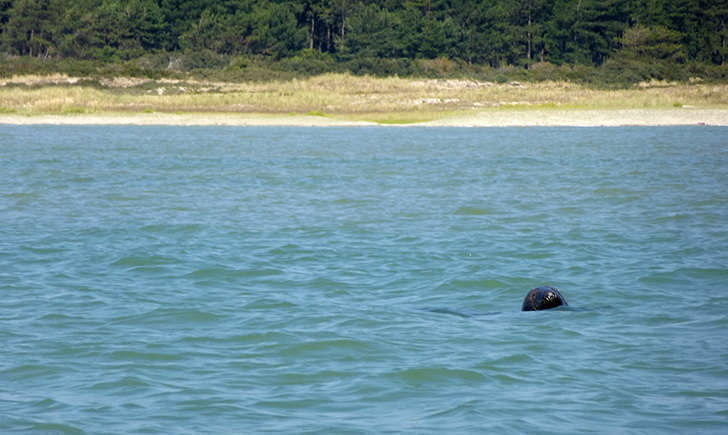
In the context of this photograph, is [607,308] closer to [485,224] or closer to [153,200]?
[485,224]

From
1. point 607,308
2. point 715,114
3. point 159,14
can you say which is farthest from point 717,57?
point 607,308

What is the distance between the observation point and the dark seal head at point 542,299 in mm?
9227

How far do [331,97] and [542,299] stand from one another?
4453 cm

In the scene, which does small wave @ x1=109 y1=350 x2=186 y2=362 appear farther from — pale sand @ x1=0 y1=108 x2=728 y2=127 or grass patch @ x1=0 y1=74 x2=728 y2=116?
grass patch @ x1=0 y1=74 x2=728 y2=116

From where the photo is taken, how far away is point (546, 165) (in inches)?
1043

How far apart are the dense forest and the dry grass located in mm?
22203

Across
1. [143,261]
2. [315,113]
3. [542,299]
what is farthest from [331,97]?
[542,299]

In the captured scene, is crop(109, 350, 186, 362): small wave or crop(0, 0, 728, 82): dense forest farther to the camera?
crop(0, 0, 728, 82): dense forest

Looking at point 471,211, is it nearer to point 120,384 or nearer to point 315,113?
point 120,384

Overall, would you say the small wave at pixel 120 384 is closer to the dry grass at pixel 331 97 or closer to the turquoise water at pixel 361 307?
the turquoise water at pixel 361 307

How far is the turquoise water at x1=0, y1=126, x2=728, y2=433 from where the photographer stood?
20.9 ft

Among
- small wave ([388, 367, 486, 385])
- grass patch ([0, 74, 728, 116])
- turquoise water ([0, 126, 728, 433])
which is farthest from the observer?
grass patch ([0, 74, 728, 116])

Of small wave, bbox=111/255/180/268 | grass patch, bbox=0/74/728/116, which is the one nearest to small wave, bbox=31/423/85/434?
small wave, bbox=111/255/180/268

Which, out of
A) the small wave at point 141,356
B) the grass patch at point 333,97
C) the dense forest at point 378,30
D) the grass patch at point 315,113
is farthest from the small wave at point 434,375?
the dense forest at point 378,30
